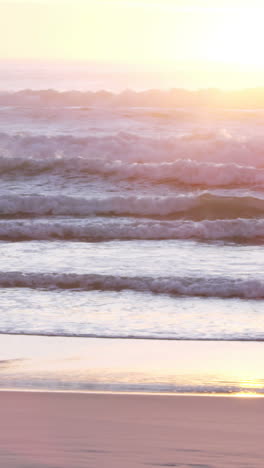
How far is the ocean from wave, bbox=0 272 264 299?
1cm

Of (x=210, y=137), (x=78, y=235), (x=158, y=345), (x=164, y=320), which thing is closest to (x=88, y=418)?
(x=158, y=345)

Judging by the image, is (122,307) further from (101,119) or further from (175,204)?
(101,119)

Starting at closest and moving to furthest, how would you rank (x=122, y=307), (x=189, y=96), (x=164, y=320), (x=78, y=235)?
(x=164, y=320)
(x=122, y=307)
(x=78, y=235)
(x=189, y=96)

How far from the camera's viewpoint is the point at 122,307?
7.09 m

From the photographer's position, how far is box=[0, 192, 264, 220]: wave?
12.6 m

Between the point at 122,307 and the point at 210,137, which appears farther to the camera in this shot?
the point at 210,137

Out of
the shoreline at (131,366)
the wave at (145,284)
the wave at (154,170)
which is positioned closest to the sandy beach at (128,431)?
the shoreline at (131,366)

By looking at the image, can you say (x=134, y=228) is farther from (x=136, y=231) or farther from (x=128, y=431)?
(x=128, y=431)

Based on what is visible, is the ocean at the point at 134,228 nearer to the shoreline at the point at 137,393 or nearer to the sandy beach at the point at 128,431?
the shoreline at the point at 137,393

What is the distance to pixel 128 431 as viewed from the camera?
13.3ft

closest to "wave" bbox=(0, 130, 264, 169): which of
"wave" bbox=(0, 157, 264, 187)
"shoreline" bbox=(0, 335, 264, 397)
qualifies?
"wave" bbox=(0, 157, 264, 187)

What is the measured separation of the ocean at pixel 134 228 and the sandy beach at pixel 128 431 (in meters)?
0.33

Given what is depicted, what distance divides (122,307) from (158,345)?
4.02 ft

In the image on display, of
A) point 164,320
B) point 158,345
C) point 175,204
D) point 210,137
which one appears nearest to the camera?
point 158,345
